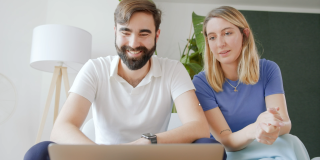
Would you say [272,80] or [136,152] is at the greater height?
[272,80]

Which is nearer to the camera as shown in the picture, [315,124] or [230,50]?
[230,50]

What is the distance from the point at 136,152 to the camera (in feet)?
2.09

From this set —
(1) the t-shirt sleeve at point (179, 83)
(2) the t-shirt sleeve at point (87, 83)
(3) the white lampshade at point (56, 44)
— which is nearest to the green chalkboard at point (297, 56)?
(3) the white lampshade at point (56, 44)

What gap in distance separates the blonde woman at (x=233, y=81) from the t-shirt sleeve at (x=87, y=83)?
0.61 m

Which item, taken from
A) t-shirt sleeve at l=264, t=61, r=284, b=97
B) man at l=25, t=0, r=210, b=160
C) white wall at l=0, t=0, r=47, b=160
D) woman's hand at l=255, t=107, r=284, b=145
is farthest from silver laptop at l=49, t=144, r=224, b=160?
white wall at l=0, t=0, r=47, b=160

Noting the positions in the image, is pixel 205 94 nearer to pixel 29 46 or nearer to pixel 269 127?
pixel 269 127

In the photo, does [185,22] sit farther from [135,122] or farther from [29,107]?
[135,122]

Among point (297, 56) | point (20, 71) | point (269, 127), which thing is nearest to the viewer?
point (269, 127)

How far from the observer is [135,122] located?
1.41 metres

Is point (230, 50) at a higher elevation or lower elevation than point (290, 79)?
higher

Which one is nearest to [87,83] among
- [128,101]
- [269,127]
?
[128,101]

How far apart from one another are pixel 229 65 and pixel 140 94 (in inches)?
23.8

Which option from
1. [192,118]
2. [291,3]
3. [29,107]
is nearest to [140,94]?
[192,118]

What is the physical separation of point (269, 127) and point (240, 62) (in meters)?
0.62
